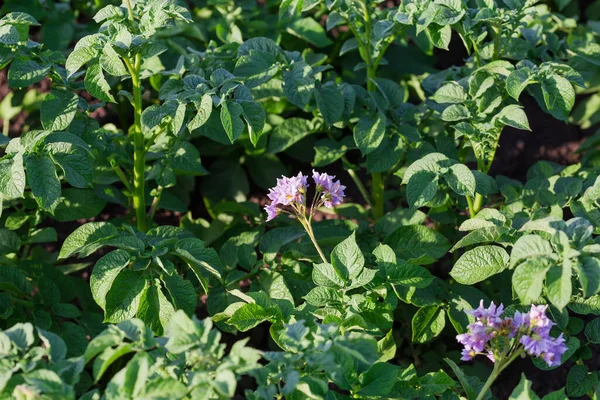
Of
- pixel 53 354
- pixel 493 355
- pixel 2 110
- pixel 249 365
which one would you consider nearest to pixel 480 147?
pixel 493 355

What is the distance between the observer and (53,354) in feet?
4.73

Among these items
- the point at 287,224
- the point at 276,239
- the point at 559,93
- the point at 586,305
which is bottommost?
the point at 287,224

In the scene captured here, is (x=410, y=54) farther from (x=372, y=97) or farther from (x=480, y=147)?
(x=480, y=147)

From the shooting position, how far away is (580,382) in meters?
1.84

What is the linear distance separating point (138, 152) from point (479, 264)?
900mm

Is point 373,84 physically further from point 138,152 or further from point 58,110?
point 58,110

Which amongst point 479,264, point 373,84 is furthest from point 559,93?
point 373,84

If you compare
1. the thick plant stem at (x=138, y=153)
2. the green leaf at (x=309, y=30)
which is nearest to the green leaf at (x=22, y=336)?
the thick plant stem at (x=138, y=153)

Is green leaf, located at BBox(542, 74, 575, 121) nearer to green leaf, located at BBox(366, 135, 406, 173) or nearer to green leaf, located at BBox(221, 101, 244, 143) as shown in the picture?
green leaf, located at BBox(366, 135, 406, 173)

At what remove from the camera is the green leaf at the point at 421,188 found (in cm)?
192

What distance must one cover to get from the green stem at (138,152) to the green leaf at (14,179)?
34 centimetres

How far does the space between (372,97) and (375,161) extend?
0.18 m

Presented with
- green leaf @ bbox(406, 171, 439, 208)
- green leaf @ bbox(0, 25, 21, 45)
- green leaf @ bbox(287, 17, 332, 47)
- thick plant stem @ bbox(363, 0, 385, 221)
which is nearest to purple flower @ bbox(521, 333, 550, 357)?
green leaf @ bbox(406, 171, 439, 208)

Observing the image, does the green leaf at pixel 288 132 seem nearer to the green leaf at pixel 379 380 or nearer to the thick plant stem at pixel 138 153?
the thick plant stem at pixel 138 153
